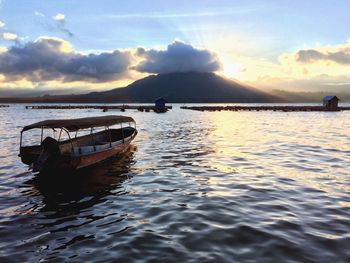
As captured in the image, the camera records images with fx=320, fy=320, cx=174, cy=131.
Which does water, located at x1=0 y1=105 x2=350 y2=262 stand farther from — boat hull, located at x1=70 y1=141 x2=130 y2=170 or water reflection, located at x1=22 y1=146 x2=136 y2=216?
boat hull, located at x1=70 y1=141 x2=130 y2=170

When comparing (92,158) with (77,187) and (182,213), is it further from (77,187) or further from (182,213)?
(182,213)

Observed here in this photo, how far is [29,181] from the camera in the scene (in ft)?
63.6

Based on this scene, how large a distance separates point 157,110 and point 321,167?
329ft

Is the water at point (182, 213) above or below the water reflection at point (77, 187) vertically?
above

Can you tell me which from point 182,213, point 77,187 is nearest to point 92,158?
point 77,187

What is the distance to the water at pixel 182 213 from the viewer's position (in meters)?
9.78

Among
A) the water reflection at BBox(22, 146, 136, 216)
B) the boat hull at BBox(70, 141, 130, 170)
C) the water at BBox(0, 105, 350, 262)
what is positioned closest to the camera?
the water at BBox(0, 105, 350, 262)

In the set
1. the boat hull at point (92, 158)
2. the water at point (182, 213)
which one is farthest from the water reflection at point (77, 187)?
the boat hull at point (92, 158)

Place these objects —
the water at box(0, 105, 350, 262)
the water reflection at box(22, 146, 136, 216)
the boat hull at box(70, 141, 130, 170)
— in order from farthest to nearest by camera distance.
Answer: the boat hull at box(70, 141, 130, 170) < the water reflection at box(22, 146, 136, 216) < the water at box(0, 105, 350, 262)

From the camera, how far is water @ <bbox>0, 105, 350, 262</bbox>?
9.78m

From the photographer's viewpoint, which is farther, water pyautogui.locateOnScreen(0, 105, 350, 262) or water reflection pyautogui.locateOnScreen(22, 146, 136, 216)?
water reflection pyautogui.locateOnScreen(22, 146, 136, 216)

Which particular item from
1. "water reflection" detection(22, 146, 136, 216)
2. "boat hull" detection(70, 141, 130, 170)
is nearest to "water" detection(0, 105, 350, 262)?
"water reflection" detection(22, 146, 136, 216)

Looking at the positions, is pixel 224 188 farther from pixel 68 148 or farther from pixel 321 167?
pixel 68 148

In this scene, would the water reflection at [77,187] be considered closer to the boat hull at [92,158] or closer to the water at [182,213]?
the water at [182,213]
